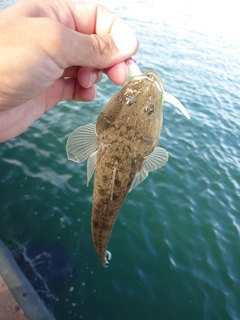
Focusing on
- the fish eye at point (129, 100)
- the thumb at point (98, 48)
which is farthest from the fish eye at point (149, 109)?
the thumb at point (98, 48)

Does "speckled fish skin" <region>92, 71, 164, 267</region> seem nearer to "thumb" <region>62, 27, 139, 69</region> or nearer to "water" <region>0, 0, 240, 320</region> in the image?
"thumb" <region>62, 27, 139, 69</region>

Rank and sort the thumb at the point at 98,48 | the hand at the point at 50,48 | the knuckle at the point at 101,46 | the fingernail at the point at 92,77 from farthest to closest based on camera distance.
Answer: the fingernail at the point at 92,77
the knuckle at the point at 101,46
the thumb at the point at 98,48
the hand at the point at 50,48

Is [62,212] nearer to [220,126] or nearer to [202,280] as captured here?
[202,280]

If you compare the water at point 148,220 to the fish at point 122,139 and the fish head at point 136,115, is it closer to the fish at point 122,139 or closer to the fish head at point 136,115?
the fish at point 122,139

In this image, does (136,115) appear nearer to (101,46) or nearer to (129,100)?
(129,100)

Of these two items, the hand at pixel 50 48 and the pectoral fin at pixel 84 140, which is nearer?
the hand at pixel 50 48

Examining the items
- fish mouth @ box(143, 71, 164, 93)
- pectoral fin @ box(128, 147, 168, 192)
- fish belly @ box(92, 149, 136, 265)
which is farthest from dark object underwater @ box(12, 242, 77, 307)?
fish mouth @ box(143, 71, 164, 93)

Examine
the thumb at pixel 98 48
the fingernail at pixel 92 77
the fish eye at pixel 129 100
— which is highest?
the thumb at pixel 98 48
